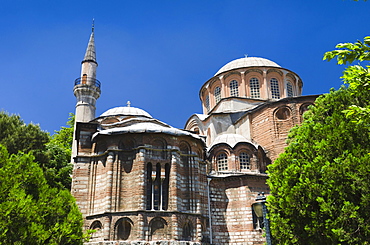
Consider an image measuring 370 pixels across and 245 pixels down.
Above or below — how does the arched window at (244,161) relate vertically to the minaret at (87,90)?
below

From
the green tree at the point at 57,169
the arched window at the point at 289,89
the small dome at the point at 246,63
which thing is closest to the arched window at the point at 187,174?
the green tree at the point at 57,169

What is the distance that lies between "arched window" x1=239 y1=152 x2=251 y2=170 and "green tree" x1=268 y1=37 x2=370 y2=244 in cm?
916

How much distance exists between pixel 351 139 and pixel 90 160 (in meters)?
11.2

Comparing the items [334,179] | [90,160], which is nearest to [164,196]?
[90,160]

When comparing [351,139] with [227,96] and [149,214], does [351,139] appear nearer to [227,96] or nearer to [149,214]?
[149,214]

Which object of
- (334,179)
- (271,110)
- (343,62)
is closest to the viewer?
(343,62)

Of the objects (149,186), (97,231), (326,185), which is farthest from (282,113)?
(326,185)

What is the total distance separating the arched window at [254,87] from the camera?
975 inches

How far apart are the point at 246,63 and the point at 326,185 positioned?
18.2 m

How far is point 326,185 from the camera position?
8.59 m

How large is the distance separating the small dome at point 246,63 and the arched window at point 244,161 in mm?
7729

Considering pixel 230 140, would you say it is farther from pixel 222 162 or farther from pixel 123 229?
pixel 123 229

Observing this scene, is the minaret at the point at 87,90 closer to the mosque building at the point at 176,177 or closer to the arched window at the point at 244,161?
the mosque building at the point at 176,177

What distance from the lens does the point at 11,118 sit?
60.1 ft
